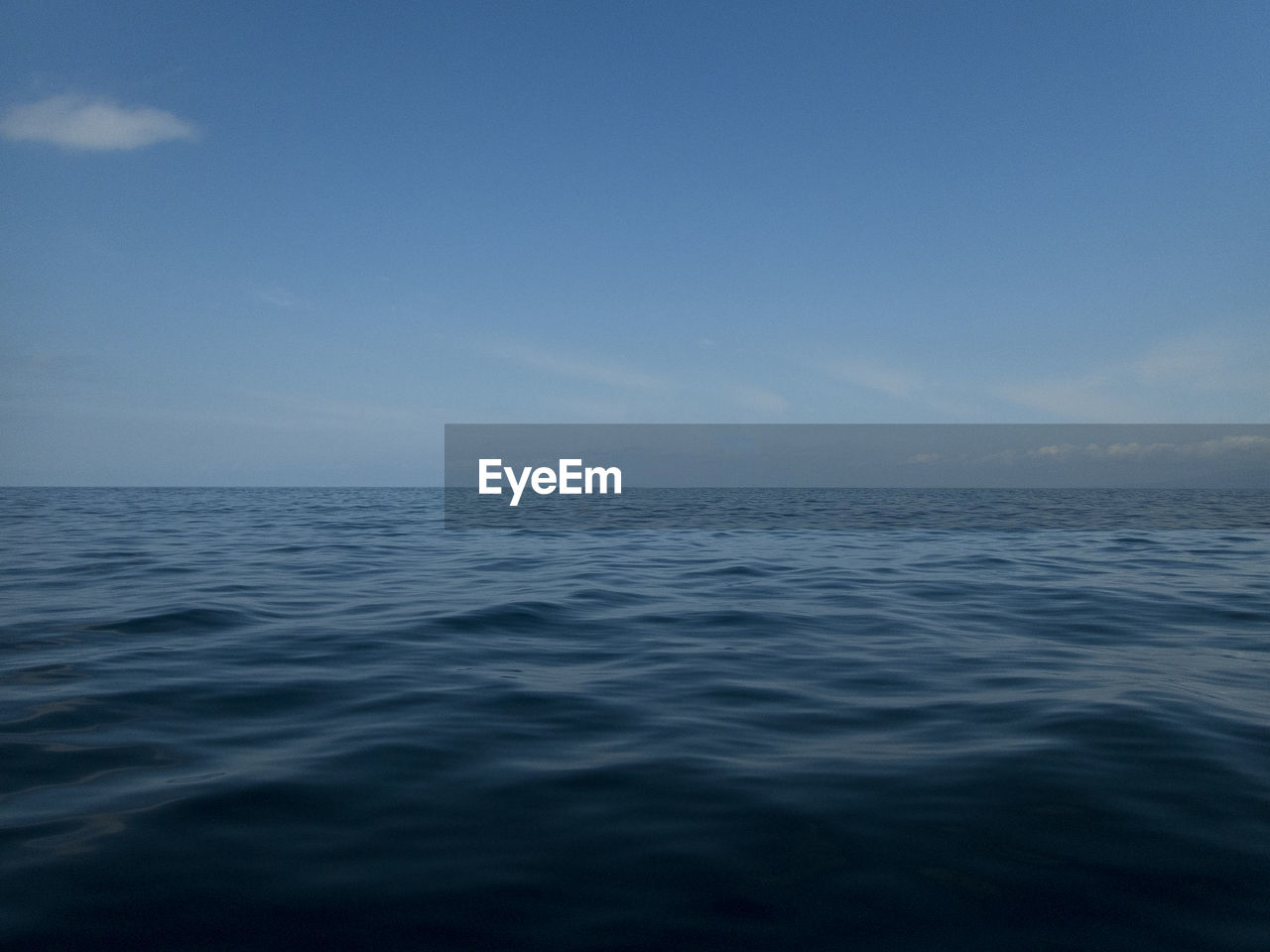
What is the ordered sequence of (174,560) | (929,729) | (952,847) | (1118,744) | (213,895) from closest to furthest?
(213,895)
(952,847)
(1118,744)
(929,729)
(174,560)

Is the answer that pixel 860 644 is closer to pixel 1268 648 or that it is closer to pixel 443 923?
pixel 1268 648

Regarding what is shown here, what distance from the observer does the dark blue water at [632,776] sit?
2988 mm

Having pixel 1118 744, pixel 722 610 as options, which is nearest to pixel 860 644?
pixel 722 610

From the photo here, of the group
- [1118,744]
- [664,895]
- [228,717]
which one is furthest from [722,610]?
[664,895]

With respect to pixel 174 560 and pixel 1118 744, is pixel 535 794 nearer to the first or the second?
pixel 1118 744

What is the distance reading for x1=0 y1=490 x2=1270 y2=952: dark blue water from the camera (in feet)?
9.80

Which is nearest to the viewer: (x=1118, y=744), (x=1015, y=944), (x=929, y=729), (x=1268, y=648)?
(x=1015, y=944)

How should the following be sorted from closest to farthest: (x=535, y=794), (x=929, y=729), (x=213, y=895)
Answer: (x=213, y=895) → (x=535, y=794) → (x=929, y=729)

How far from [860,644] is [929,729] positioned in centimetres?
280

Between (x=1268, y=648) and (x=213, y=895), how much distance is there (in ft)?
31.3

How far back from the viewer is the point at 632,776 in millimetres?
4363

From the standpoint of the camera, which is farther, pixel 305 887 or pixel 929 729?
pixel 929 729

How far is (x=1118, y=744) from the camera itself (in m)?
4.77

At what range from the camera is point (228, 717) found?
5344mm
